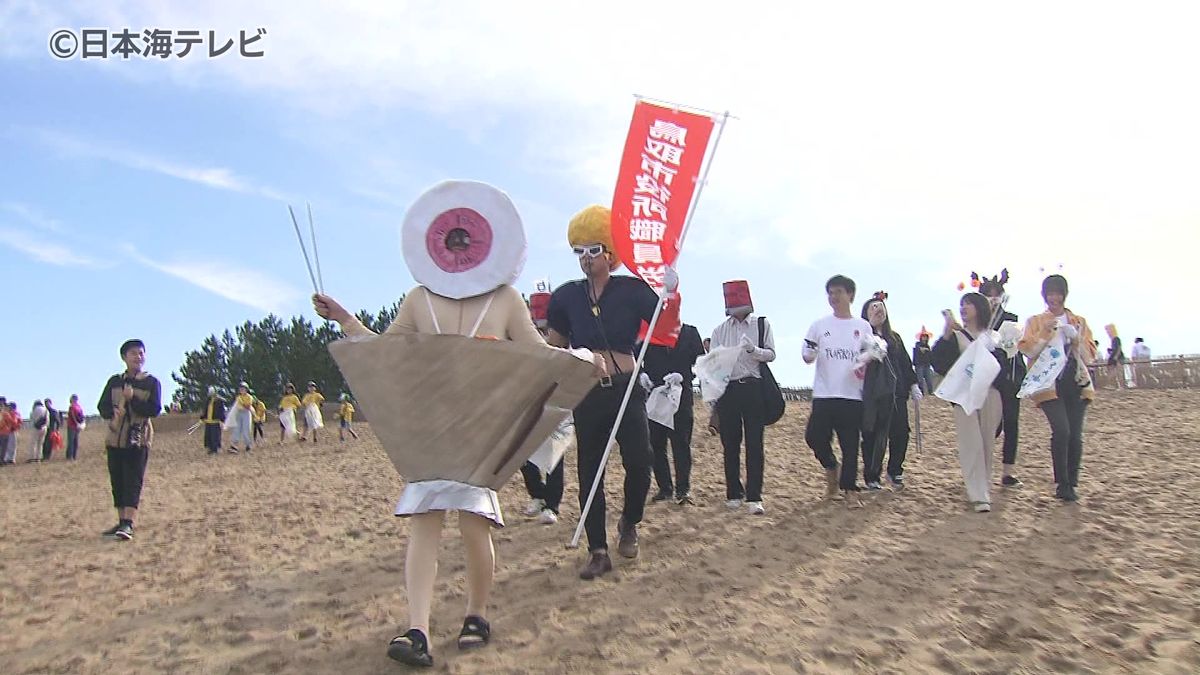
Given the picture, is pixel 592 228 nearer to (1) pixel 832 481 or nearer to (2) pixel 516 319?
(2) pixel 516 319

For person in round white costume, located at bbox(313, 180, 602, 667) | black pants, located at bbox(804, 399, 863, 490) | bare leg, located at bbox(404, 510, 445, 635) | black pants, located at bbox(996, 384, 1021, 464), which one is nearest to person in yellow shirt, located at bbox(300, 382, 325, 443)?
black pants, located at bbox(804, 399, 863, 490)

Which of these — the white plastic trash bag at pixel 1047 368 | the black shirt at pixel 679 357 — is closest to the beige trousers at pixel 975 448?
the white plastic trash bag at pixel 1047 368

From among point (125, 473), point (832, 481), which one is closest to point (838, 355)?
point (832, 481)

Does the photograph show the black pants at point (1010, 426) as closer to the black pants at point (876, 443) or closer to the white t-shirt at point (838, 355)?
the black pants at point (876, 443)

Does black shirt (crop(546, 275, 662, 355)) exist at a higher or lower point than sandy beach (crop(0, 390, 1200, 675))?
higher

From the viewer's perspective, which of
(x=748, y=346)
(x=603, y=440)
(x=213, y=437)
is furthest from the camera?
(x=213, y=437)

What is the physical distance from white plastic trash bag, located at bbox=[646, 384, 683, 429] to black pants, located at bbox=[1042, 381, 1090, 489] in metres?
2.99

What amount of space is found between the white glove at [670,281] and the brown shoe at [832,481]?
2918mm

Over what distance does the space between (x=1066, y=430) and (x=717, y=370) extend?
283 cm

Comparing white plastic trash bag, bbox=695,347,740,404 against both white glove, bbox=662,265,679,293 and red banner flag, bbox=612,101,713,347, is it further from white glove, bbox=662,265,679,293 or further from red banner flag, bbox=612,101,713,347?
white glove, bbox=662,265,679,293

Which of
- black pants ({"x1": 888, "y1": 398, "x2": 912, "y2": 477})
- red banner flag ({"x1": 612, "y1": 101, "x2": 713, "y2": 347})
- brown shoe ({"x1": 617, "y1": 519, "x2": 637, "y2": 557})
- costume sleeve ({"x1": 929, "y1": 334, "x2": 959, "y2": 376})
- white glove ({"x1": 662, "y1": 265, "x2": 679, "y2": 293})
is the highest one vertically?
red banner flag ({"x1": 612, "y1": 101, "x2": 713, "y2": 347})

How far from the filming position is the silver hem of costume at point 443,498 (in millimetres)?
3701

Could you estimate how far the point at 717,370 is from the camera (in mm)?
7281

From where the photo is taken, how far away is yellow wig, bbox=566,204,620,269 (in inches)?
205
